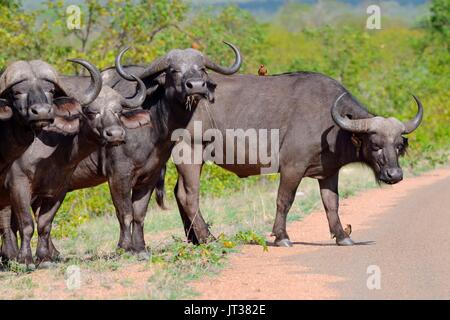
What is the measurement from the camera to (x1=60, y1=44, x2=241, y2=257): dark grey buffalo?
10500mm

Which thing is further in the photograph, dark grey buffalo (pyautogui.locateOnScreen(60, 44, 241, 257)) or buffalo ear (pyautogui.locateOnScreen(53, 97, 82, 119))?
dark grey buffalo (pyautogui.locateOnScreen(60, 44, 241, 257))

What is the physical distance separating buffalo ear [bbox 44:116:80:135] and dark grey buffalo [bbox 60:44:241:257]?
3.18 ft

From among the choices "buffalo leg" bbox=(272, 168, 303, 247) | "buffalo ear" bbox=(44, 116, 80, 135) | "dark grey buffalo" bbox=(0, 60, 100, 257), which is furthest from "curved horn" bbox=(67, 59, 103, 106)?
"buffalo leg" bbox=(272, 168, 303, 247)

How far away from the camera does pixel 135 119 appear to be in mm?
10234

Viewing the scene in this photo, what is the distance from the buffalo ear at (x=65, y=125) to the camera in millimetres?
9625

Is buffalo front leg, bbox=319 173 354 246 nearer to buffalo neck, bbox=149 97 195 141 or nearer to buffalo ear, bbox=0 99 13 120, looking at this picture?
buffalo neck, bbox=149 97 195 141

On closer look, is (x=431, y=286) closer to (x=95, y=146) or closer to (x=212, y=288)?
(x=212, y=288)

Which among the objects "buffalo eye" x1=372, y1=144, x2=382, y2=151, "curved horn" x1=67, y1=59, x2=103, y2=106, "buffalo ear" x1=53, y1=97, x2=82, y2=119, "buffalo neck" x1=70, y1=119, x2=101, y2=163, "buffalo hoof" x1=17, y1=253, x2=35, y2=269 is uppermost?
"curved horn" x1=67, y1=59, x2=103, y2=106

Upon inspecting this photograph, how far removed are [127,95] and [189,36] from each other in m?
10.1

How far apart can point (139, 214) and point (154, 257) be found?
Answer: 1.49m

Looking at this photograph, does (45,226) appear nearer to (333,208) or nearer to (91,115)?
(91,115)

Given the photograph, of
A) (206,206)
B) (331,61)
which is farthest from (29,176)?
(331,61)

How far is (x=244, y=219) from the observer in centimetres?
1347

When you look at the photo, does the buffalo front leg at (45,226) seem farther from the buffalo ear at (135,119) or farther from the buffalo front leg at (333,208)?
the buffalo front leg at (333,208)
